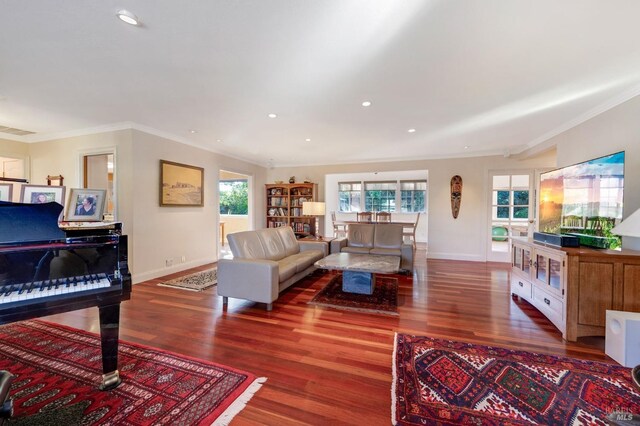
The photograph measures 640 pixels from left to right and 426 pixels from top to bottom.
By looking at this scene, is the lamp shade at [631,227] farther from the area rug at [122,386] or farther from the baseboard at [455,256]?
the baseboard at [455,256]

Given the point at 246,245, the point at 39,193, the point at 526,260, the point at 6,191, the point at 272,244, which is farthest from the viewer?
the point at 272,244

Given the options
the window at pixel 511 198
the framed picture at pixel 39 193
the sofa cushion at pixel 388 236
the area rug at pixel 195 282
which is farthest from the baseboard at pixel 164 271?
the window at pixel 511 198

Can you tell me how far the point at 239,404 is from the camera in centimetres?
153

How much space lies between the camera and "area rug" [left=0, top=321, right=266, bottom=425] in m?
1.44

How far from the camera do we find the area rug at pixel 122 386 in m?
1.44

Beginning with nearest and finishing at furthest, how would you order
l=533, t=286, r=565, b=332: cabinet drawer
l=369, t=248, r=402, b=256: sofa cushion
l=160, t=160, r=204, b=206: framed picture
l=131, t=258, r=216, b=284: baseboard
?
1. l=533, t=286, r=565, b=332: cabinet drawer
2. l=131, t=258, r=216, b=284: baseboard
3. l=160, t=160, r=204, b=206: framed picture
4. l=369, t=248, r=402, b=256: sofa cushion

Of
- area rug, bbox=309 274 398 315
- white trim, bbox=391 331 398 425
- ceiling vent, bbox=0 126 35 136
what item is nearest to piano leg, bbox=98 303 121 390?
white trim, bbox=391 331 398 425

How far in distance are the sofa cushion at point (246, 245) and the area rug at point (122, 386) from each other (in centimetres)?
135

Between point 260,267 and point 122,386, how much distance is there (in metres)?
1.43

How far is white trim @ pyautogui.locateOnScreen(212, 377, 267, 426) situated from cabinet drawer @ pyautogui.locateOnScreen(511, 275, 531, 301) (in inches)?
121

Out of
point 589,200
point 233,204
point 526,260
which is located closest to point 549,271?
point 526,260

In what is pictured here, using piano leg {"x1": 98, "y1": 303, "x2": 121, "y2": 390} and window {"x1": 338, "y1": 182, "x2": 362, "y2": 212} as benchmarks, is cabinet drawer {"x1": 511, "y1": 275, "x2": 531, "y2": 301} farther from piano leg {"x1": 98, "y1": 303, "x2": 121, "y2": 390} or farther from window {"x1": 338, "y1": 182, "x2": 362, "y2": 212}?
window {"x1": 338, "y1": 182, "x2": 362, "y2": 212}

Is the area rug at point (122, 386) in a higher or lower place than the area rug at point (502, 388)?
lower

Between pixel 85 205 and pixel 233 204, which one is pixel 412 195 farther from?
pixel 85 205
